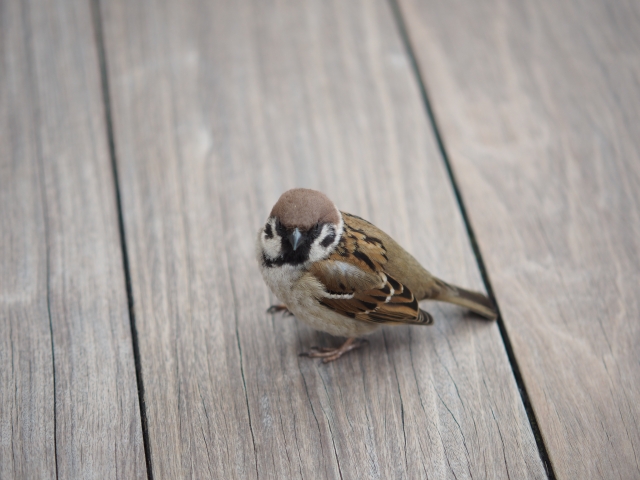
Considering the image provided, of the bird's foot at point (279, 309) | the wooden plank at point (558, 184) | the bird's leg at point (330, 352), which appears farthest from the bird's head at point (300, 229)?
the wooden plank at point (558, 184)

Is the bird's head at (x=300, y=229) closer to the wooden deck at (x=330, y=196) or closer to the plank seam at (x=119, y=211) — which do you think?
the wooden deck at (x=330, y=196)

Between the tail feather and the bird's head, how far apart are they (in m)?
0.53

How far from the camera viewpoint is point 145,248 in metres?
2.77

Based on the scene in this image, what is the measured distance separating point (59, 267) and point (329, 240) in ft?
3.93

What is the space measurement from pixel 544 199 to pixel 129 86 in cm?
217

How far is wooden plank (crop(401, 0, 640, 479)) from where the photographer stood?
7.75ft

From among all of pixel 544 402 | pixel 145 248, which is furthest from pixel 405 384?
pixel 145 248

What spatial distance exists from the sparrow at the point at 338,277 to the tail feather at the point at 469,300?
0.12 meters

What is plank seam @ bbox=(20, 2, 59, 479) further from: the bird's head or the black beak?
the black beak

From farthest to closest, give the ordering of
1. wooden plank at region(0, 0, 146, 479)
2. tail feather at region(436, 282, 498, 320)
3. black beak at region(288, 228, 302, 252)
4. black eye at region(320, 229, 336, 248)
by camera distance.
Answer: tail feather at region(436, 282, 498, 320), black eye at region(320, 229, 336, 248), black beak at region(288, 228, 302, 252), wooden plank at region(0, 0, 146, 479)

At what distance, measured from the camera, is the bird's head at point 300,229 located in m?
2.34

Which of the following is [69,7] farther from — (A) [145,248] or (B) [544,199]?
(B) [544,199]

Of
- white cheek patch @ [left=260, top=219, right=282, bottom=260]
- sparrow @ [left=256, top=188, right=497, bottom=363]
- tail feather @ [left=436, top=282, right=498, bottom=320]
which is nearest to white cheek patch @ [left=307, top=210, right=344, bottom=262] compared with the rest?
sparrow @ [left=256, top=188, right=497, bottom=363]

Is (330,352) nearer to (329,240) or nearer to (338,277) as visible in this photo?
(338,277)
